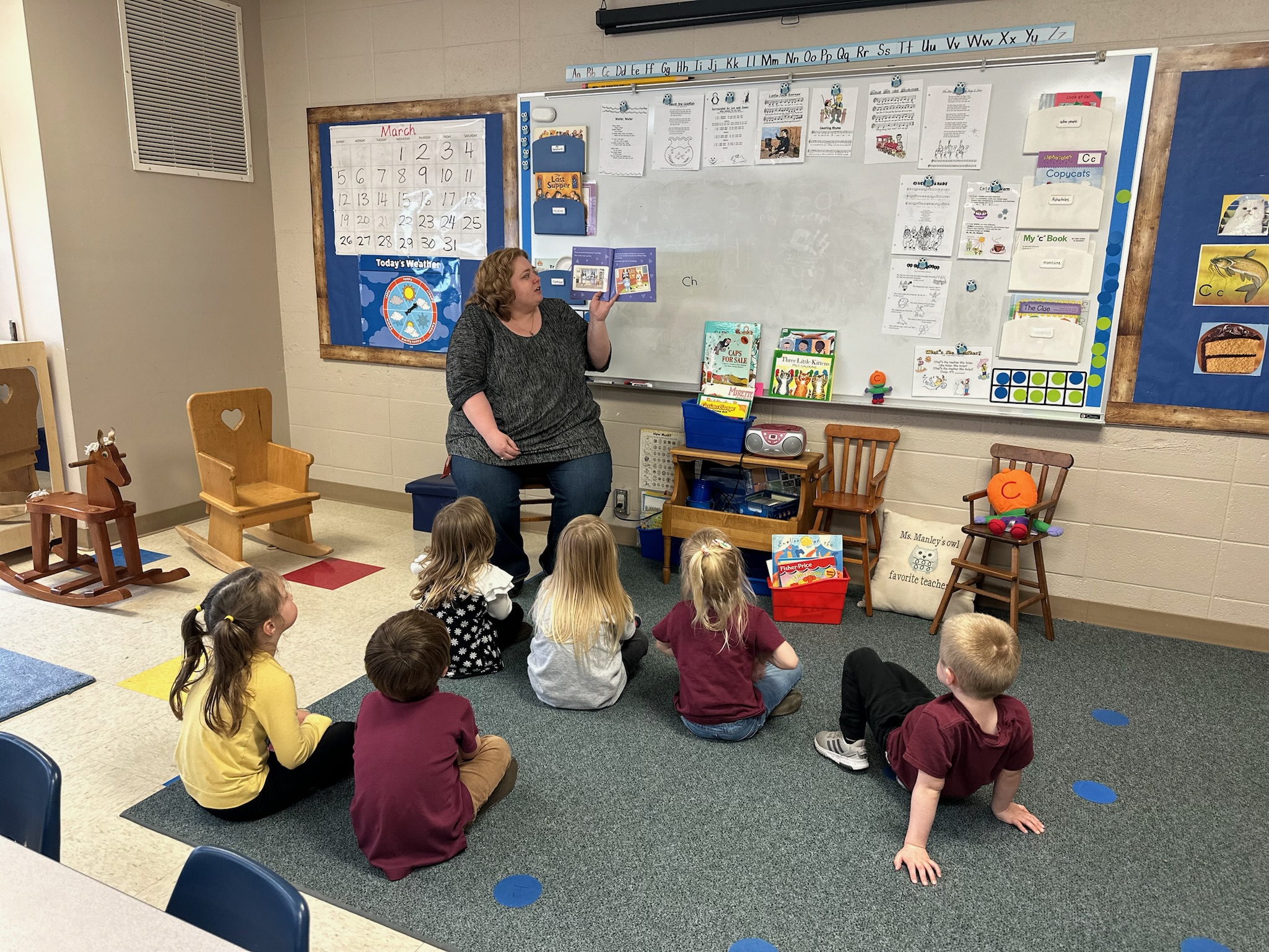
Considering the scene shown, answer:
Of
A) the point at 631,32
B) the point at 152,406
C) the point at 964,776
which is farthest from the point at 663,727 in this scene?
the point at 152,406

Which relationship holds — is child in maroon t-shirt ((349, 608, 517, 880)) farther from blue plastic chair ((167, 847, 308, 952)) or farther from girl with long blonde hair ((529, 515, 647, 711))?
blue plastic chair ((167, 847, 308, 952))

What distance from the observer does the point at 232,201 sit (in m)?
4.73

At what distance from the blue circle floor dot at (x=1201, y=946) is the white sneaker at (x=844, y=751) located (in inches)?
32.1

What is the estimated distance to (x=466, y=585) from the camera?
9.14 feet

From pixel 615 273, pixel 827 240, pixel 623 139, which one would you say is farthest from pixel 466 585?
pixel 623 139

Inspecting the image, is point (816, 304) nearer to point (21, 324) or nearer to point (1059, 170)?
point (1059, 170)

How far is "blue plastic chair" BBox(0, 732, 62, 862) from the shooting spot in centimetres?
131

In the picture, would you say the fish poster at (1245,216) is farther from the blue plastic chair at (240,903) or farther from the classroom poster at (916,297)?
the blue plastic chair at (240,903)

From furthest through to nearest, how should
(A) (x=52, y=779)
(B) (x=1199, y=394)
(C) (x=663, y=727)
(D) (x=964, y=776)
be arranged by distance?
(B) (x=1199, y=394) → (C) (x=663, y=727) → (D) (x=964, y=776) → (A) (x=52, y=779)

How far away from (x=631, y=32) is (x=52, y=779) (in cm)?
370

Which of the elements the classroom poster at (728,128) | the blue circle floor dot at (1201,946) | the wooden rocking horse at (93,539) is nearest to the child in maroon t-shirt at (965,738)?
the blue circle floor dot at (1201,946)

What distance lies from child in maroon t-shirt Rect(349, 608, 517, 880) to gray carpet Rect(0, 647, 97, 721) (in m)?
1.41

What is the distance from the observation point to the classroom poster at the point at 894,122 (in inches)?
135

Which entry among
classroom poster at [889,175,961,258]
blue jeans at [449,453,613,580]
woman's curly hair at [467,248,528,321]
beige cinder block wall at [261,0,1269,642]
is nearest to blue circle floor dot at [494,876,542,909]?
blue jeans at [449,453,613,580]
